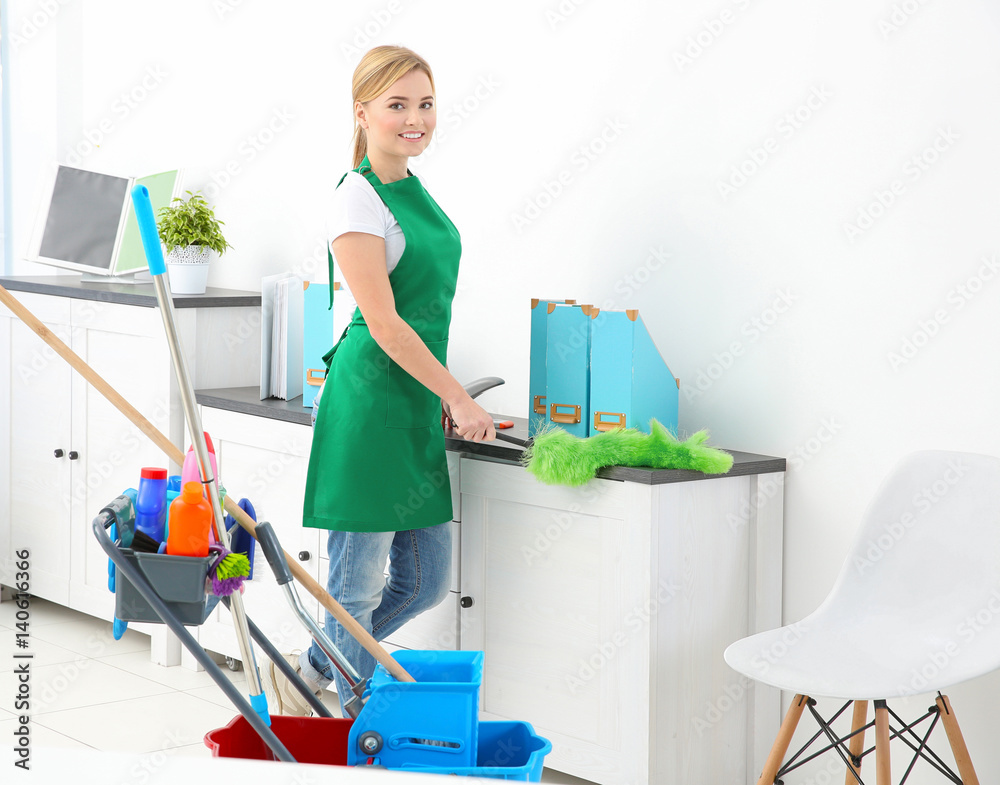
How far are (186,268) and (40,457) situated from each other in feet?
2.69

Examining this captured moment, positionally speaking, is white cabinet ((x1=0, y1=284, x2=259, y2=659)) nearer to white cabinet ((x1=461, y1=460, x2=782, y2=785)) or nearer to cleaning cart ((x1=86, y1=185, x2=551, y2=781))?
white cabinet ((x1=461, y1=460, x2=782, y2=785))

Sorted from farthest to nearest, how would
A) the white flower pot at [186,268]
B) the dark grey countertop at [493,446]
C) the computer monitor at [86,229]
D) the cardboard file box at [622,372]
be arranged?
1. the computer monitor at [86,229]
2. the white flower pot at [186,268]
3. the cardboard file box at [622,372]
4. the dark grey countertop at [493,446]

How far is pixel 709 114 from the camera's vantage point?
8.66 ft

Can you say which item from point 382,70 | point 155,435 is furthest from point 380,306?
point 155,435

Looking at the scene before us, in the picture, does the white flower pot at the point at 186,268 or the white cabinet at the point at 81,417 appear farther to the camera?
the white flower pot at the point at 186,268

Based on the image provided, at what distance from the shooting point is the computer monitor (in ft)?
13.0

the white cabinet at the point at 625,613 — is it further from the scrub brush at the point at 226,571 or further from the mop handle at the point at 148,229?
the mop handle at the point at 148,229

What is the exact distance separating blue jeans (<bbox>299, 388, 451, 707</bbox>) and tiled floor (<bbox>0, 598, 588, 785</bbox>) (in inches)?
18.3

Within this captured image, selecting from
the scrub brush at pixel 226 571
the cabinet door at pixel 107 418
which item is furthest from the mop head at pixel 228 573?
the cabinet door at pixel 107 418

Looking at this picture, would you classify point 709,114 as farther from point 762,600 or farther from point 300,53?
point 300,53

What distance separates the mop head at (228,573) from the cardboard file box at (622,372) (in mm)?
1198

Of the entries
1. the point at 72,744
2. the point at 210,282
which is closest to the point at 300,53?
the point at 210,282

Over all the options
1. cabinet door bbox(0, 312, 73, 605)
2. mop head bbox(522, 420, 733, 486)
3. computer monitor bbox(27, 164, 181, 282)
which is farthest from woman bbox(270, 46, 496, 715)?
computer monitor bbox(27, 164, 181, 282)

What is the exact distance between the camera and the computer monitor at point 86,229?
156 inches
